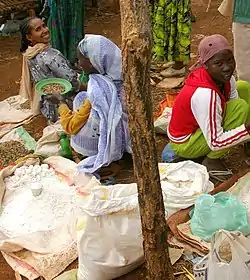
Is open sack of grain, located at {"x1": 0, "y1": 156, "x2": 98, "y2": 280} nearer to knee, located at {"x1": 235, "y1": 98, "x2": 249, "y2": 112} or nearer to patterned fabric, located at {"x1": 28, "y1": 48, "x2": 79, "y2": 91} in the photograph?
patterned fabric, located at {"x1": 28, "y1": 48, "x2": 79, "y2": 91}

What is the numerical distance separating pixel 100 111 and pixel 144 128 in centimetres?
130

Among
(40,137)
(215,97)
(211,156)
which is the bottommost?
(40,137)

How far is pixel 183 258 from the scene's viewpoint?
3.02 m

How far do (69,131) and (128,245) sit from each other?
3.63 ft

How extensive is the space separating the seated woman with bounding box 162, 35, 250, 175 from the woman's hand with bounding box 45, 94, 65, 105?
923mm

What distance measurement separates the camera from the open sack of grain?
3092mm

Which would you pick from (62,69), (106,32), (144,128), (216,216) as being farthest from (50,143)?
(106,32)

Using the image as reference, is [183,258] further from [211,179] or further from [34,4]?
[34,4]

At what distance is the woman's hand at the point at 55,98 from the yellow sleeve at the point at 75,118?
453 mm

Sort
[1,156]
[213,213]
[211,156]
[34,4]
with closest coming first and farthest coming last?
[213,213] < [211,156] < [1,156] < [34,4]

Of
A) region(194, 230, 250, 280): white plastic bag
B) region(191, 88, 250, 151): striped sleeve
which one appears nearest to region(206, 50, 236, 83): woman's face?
region(191, 88, 250, 151): striped sleeve

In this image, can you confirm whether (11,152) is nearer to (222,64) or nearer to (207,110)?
(207,110)

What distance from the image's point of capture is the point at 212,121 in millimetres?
3289

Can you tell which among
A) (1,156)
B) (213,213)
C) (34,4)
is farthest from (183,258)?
(34,4)
